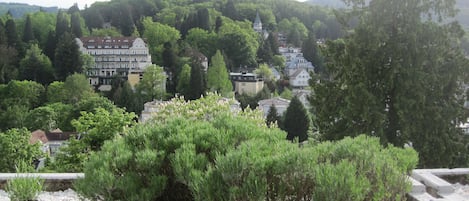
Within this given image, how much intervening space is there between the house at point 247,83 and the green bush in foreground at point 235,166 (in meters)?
53.6

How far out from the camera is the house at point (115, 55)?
6562 cm

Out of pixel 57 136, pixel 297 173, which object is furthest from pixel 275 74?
pixel 297 173

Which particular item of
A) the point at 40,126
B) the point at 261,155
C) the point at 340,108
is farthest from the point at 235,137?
the point at 40,126

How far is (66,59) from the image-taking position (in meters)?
56.2

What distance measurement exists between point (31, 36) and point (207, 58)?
21.0m

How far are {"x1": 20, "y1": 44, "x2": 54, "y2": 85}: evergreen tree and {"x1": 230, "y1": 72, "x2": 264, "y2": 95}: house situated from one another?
735 inches

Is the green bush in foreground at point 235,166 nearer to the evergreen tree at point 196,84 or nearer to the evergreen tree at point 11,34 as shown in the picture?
the evergreen tree at point 196,84

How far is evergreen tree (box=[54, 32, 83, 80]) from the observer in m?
56.2

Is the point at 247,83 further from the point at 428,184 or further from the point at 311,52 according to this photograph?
the point at 428,184

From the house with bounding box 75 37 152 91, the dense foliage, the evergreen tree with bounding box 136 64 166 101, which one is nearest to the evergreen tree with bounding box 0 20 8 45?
the house with bounding box 75 37 152 91

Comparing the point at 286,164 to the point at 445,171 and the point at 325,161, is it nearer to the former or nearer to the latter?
the point at 325,161

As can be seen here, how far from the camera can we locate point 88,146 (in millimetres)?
12125

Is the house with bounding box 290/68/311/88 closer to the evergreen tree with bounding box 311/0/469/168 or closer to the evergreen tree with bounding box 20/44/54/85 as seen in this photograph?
the evergreen tree with bounding box 20/44/54/85

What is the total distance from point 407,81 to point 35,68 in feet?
167
